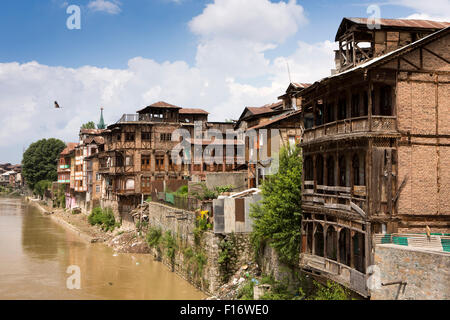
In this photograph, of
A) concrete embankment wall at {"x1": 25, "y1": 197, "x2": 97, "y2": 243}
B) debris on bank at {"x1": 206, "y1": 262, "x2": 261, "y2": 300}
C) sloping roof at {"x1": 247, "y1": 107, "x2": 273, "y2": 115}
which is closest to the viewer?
debris on bank at {"x1": 206, "y1": 262, "x2": 261, "y2": 300}

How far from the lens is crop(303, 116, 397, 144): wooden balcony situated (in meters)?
18.3

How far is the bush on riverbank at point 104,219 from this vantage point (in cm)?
5854

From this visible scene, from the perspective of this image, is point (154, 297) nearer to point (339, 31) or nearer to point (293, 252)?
point (293, 252)

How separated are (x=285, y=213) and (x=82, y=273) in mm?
20513

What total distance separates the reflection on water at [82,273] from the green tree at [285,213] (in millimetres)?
7321

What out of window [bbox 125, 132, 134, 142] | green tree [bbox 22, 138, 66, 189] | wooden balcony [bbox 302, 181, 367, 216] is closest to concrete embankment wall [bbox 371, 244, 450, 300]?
wooden balcony [bbox 302, 181, 367, 216]

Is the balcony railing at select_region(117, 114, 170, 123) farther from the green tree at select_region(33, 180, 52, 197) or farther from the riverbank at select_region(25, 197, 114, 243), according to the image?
the green tree at select_region(33, 180, 52, 197)

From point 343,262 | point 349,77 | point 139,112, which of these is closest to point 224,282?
point 343,262

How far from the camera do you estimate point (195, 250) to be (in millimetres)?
31000

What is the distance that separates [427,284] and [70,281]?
27.1 meters

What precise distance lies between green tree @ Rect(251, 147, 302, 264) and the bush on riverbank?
36417mm

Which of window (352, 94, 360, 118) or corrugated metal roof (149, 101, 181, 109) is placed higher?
corrugated metal roof (149, 101, 181, 109)

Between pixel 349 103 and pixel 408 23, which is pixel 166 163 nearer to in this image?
pixel 408 23

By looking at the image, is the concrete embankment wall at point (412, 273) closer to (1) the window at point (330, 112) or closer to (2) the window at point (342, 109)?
(2) the window at point (342, 109)
